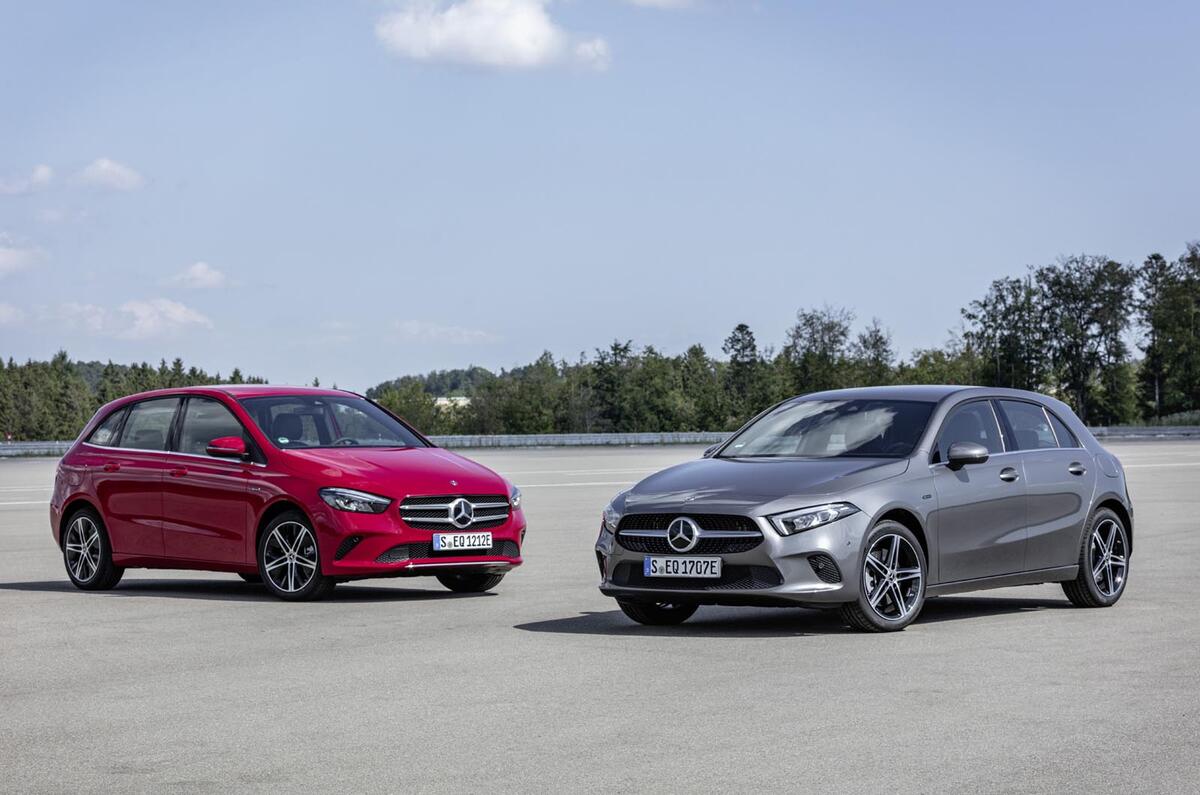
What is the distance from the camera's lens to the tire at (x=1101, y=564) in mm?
12469

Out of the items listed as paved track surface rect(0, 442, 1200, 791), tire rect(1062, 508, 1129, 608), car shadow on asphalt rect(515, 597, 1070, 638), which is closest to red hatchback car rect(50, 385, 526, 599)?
paved track surface rect(0, 442, 1200, 791)

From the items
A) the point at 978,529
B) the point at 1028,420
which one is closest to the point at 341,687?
the point at 978,529

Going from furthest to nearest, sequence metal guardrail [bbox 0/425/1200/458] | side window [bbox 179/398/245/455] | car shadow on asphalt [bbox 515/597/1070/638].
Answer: metal guardrail [bbox 0/425/1200/458] → side window [bbox 179/398/245/455] → car shadow on asphalt [bbox 515/597/1070/638]

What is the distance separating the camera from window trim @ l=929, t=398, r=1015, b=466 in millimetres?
11453

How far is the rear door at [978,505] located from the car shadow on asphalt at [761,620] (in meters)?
0.46

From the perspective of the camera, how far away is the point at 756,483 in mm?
10781

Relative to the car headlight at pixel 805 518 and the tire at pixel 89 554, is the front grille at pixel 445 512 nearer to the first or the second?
the tire at pixel 89 554

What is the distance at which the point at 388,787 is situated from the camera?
20.2 feet

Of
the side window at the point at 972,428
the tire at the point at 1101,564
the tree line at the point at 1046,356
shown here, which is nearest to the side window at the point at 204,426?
the side window at the point at 972,428

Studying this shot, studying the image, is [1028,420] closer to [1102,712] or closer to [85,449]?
[1102,712]

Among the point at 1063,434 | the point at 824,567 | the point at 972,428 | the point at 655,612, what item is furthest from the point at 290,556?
the point at 1063,434

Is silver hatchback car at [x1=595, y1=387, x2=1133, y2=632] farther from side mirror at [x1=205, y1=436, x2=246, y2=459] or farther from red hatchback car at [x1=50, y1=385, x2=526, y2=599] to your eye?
side mirror at [x1=205, y1=436, x2=246, y2=459]

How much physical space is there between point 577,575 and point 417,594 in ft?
5.81

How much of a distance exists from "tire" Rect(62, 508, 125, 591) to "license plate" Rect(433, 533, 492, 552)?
327cm
